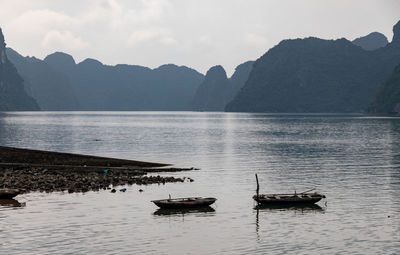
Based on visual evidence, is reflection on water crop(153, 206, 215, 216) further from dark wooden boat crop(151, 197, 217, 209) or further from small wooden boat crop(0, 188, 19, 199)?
small wooden boat crop(0, 188, 19, 199)

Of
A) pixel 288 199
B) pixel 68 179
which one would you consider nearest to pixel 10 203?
pixel 68 179

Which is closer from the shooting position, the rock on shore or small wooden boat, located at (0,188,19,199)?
small wooden boat, located at (0,188,19,199)

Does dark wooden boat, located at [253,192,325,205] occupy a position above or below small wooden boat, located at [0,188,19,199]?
below

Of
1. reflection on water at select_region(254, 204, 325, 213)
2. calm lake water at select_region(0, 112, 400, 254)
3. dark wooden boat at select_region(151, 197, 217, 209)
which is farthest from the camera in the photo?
reflection on water at select_region(254, 204, 325, 213)

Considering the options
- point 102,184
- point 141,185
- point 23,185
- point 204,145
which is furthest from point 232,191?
point 204,145

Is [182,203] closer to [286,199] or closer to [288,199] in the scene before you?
[286,199]

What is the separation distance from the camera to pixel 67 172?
218ft

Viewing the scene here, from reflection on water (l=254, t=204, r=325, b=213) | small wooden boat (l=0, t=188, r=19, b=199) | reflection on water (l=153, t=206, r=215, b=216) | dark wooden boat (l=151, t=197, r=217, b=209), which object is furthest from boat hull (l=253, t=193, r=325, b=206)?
small wooden boat (l=0, t=188, r=19, b=199)

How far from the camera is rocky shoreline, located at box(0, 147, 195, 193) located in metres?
57.1

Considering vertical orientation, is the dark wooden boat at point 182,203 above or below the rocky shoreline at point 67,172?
below

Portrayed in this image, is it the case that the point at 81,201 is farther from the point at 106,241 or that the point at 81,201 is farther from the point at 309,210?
the point at 309,210

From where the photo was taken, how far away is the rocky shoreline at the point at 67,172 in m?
57.1

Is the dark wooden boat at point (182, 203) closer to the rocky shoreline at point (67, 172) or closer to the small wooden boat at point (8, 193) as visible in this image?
the rocky shoreline at point (67, 172)

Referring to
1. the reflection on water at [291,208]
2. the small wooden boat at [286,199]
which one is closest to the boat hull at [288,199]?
the small wooden boat at [286,199]
